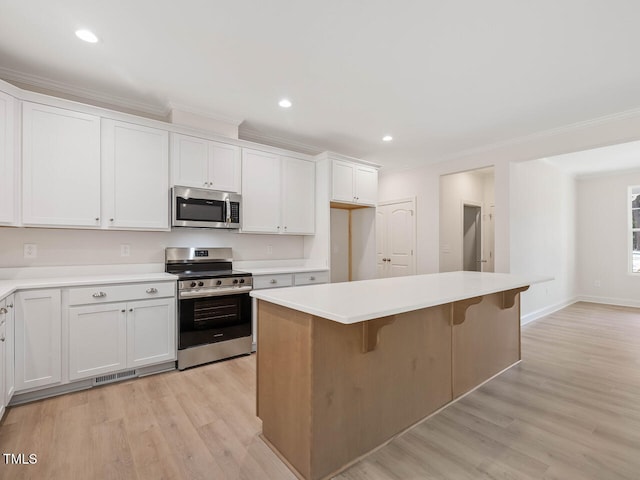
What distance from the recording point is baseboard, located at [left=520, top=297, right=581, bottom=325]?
466cm

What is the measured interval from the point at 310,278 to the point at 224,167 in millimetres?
1631

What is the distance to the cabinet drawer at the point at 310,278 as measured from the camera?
12.4ft

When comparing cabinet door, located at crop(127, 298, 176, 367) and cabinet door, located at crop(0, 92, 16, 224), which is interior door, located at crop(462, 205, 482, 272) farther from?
cabinet door, located at crop(0, 92, 16, 224)

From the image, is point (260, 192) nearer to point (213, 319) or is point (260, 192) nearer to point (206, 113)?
point (206, 113)

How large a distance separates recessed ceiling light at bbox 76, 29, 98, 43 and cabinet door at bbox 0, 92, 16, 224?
30.8 inches

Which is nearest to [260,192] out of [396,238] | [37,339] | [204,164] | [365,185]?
[204,164]

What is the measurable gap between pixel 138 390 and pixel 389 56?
10.8ft

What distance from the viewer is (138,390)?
2578 millimetres

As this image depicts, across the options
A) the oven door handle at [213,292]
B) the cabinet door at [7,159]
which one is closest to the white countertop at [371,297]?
the oven door handle at [213,292]

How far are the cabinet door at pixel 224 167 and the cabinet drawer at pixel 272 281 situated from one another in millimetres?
1032

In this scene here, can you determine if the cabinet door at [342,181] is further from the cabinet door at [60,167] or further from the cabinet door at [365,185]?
the cabinet door at [60,167]

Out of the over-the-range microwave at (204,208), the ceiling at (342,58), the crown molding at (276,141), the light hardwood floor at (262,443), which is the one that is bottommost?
the light hardwood floor at (262,443)

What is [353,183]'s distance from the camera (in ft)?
14.7

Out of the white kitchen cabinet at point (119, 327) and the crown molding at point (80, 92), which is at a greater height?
the crown molding at point (80, 92)
